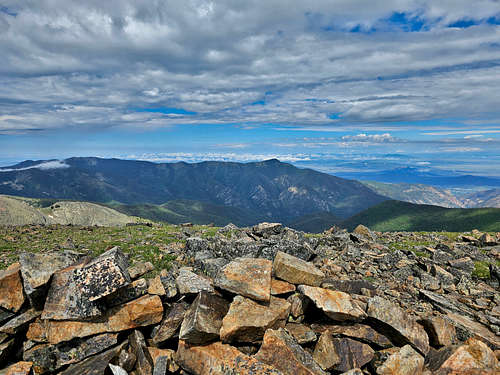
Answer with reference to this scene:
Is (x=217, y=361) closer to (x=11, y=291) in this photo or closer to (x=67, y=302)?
(x=67, y=302)

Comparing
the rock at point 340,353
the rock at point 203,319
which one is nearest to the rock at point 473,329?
the rock at point 340,353

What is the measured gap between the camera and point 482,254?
2414 centimetres

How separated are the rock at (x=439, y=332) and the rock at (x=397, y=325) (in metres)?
0.51

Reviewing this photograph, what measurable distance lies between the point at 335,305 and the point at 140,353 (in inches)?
350

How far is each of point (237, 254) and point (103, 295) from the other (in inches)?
372

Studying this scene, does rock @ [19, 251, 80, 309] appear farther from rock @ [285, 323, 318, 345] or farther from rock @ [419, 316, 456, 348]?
rock @ [419, 316, 456, 348]

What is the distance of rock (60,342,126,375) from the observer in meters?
10.8

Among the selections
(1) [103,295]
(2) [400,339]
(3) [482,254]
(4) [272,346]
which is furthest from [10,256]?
(3) [482,254]

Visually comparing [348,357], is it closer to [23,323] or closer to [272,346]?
[272,346]

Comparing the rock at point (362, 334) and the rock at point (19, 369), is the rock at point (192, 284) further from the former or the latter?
the rock at point (19, 369)

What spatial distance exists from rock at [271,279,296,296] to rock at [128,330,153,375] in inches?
244

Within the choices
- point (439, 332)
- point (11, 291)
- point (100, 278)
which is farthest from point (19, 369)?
point (439, 332)

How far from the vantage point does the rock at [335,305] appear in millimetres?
11727

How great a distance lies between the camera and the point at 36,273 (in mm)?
12242
